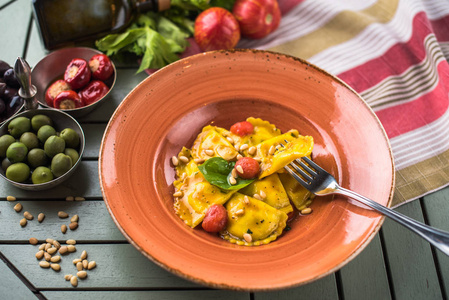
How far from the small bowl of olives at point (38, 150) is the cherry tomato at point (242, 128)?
103 centimetres

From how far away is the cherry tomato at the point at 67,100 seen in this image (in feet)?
9.81

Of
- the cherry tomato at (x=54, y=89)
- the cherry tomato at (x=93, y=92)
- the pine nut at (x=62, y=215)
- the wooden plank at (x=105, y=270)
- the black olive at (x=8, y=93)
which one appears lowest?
the wooden plank at (x=105, y=270)

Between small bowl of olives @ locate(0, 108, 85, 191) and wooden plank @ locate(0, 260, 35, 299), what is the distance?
1.72ft

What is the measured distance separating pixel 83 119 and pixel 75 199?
2.27ft

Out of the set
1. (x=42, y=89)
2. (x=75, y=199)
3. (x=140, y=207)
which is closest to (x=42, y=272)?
(x=75, y=199)

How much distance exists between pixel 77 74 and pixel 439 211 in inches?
108

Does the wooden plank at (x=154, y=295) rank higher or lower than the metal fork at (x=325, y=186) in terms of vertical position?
lower

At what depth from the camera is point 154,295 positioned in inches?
94.3

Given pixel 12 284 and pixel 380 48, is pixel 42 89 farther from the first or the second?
pixel 380 48

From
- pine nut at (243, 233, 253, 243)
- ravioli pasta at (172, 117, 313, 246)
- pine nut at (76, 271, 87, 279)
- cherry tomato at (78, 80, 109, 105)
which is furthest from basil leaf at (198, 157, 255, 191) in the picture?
cherry tomato at (78, 80, 109, 105)

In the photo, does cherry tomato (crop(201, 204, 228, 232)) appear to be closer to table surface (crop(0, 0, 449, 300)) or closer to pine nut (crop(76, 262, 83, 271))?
table surface (crop(0, 0, 449, 300))

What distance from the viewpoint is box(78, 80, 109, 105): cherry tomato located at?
3129 millimetres

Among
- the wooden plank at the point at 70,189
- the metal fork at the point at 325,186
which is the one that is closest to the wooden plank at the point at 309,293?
the metal fork at the point at 325,186

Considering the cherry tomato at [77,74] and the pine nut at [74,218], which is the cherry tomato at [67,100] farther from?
the pine nut at [74,218]
